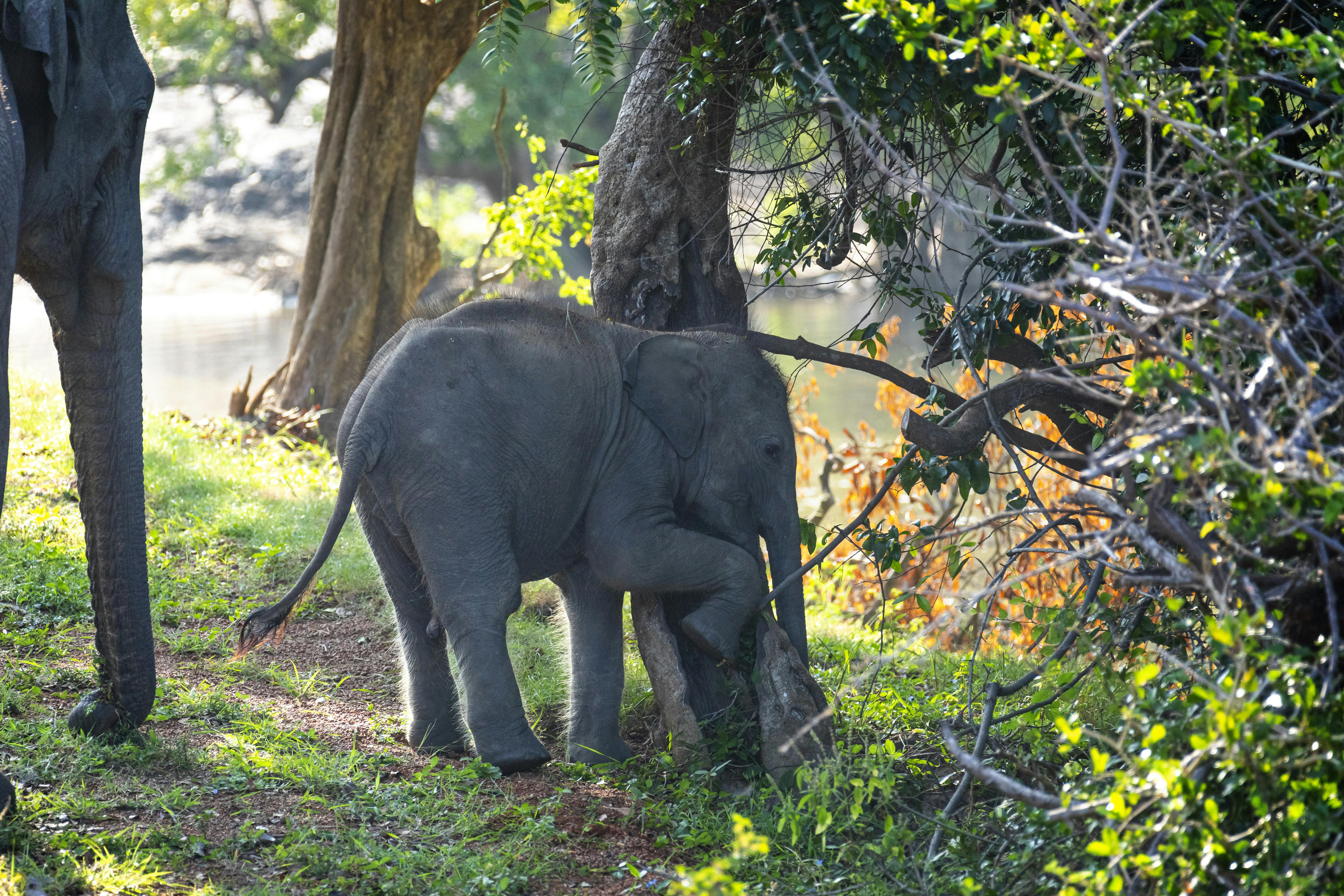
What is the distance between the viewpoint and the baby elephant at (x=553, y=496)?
4.20 metres

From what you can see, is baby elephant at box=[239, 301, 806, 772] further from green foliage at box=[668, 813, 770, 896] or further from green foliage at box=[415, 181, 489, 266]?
green foliage at box=[415, 181, 489, 266]

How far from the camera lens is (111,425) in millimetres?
3686

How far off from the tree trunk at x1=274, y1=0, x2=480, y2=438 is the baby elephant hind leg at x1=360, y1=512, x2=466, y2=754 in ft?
13.8

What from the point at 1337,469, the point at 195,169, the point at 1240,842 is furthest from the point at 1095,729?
the point at 195,169

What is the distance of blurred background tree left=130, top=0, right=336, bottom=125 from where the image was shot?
1553 centimetres

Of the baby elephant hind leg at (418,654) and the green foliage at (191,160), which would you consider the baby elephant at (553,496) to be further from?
the green foliage at (191,160)

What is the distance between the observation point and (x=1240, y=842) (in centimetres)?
221

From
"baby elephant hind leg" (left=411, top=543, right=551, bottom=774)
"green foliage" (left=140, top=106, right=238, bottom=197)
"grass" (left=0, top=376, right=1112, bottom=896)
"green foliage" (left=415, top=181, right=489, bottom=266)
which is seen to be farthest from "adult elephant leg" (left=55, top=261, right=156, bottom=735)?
"green foliage" (left=415, top=181, right=489, bottom=266)

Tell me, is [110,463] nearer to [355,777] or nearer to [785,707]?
[355,777]

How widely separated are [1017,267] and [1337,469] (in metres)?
2.24

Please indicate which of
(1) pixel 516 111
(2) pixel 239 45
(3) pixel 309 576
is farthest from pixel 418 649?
(1) pixel 516 111

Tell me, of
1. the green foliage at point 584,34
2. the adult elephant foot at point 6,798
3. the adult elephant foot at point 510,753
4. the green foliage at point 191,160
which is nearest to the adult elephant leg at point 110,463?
the adult elephant foot at point 6,798

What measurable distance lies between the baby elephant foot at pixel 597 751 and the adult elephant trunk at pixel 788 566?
76 cm

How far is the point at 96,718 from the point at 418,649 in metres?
1.15
